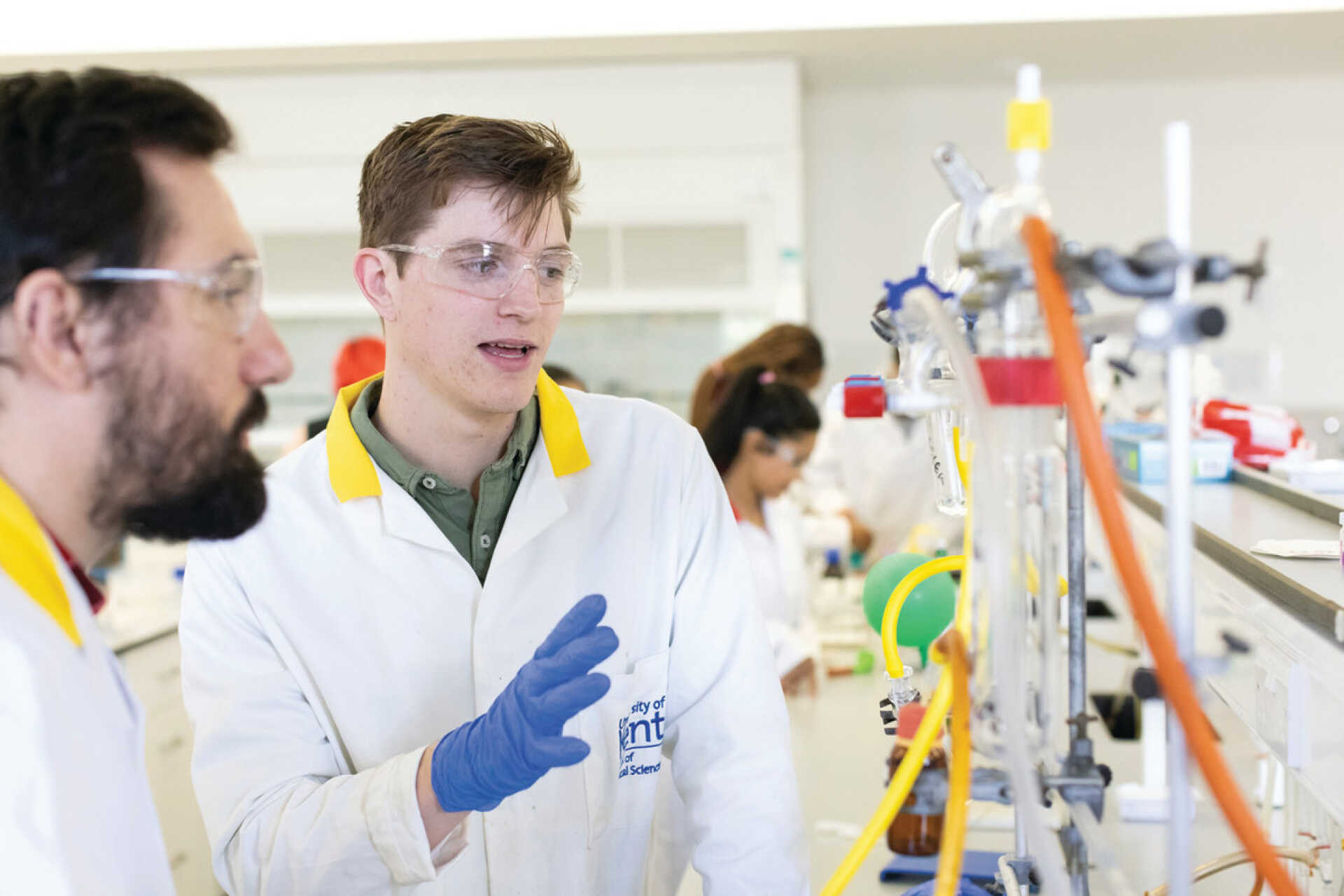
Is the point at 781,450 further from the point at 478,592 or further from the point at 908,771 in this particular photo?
the point at 908,771

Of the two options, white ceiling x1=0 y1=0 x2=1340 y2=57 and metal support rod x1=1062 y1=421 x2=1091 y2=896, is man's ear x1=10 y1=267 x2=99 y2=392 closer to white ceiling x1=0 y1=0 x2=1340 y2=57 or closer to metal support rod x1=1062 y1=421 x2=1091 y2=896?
metal support rod x1=1062 y1=421 x2=1091 y2=896

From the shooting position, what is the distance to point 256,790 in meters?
1.16

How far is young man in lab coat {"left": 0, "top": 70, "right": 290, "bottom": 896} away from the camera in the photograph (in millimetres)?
775

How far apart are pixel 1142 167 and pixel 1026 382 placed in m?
4.65

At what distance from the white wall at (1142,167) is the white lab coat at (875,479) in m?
0.95

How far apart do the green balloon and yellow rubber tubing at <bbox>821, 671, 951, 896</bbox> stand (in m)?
0.45

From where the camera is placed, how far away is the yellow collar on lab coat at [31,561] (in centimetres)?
81

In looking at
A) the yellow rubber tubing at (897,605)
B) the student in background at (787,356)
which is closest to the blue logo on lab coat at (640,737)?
the yellow rubber tubing at (897,605)

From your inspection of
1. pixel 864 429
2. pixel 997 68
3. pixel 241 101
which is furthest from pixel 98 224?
pixel 997 68

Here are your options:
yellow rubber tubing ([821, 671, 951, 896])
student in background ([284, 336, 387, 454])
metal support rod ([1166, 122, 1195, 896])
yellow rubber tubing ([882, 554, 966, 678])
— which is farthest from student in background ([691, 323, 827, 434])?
metal support rod ([1166, 122, 1195, 896])

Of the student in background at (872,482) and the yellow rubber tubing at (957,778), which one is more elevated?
the yellow rubber tubing at (957,778)

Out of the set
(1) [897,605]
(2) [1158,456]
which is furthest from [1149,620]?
(2) [1158,456]

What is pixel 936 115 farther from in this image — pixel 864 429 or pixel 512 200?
pixel 512 200

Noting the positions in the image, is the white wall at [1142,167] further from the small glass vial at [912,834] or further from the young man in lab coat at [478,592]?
the young man in lab coat at [478,592]
